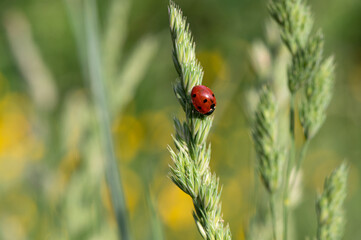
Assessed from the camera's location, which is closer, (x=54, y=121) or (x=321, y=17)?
(x=54, y=121)

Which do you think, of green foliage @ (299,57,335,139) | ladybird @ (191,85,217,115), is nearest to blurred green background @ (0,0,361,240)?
ladybird @ (191,85,217,115)

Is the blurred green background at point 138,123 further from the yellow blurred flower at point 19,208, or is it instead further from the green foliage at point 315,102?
the green foliage at point 315,102

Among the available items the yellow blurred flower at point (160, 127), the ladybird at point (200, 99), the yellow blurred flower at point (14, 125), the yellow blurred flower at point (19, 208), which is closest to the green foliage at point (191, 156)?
the ladybird at point (200, 99)

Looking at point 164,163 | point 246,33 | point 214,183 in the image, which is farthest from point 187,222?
point 214,183

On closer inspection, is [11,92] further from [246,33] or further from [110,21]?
[110,21]

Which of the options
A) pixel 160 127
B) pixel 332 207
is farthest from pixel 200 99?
pixel 160 127

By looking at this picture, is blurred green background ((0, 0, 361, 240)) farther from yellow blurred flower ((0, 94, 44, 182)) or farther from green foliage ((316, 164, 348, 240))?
green foliage ((316, 164, 348, 240))
